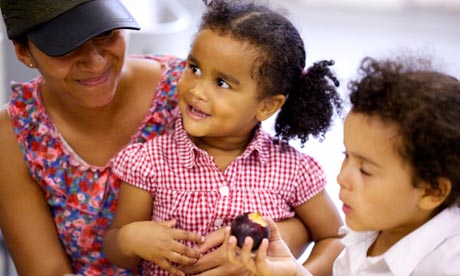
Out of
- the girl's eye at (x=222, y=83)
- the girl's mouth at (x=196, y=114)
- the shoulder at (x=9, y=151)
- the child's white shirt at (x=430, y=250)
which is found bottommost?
the child's white shirt at (x=430, y=250)

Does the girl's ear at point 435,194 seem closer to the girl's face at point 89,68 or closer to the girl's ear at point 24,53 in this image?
the girl's face at point 89,68

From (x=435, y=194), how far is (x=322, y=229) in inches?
19.7

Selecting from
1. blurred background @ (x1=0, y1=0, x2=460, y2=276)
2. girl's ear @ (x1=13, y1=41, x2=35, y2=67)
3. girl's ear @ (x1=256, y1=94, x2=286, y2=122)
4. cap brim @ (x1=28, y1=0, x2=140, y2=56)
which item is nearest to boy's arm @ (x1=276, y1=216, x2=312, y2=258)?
girl's ear @ (x1=256, y1=94, x2=286, y2=122)

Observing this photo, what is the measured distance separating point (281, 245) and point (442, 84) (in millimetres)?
469

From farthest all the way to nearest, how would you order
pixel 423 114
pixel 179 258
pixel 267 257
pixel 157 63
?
pixel 157 63
pixel 179 258
pixel 267 257
pixel 423 114

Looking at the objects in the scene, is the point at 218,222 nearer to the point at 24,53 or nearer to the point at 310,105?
the point at 310,105

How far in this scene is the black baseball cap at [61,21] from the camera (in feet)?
5.64

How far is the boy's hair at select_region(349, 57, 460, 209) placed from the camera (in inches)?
52.3

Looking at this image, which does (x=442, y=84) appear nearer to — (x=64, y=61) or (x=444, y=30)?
(x=64, y=61)

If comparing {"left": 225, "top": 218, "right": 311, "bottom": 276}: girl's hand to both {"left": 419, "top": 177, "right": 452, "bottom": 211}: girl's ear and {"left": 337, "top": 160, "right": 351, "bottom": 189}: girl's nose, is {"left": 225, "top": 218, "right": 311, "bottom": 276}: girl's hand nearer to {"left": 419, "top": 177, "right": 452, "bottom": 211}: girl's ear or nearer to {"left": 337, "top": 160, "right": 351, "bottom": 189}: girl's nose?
{"left": 337, "top": 160, "right": 351, "bottom": 189}: girl's nose

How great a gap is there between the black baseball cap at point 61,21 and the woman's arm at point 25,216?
0.28 meters

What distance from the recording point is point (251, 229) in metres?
1.49

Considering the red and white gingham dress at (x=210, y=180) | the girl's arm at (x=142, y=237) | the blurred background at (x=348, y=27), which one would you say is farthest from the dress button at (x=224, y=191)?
the blurred background at (x=348, y=27)

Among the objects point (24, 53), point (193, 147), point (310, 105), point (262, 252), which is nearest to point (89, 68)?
point (24, 53)
